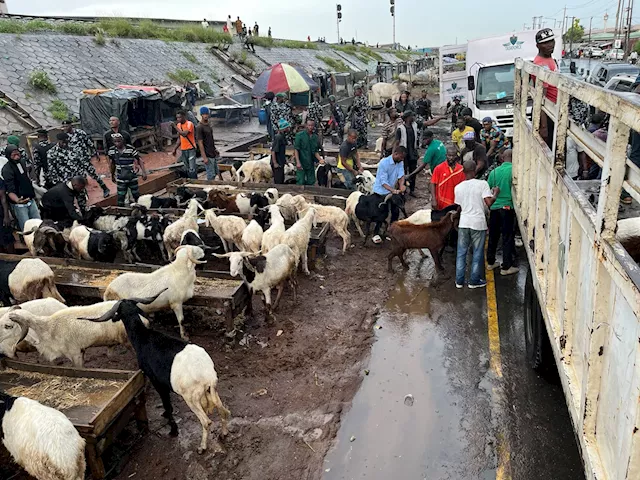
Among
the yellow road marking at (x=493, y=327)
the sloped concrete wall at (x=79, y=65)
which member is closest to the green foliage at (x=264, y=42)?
the sloped concrete wall at (x=79, y=65)

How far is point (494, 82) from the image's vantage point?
52.3ft

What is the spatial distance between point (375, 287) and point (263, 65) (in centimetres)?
3534

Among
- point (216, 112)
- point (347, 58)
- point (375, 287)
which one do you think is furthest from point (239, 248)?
point (347, 58)

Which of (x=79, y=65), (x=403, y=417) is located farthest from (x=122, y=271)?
(x=79, y=65)

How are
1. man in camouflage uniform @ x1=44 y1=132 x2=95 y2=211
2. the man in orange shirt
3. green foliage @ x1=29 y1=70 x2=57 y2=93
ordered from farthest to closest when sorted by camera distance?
green foliage @ x1=29 y1=70 x2=57 y2=93
the man in orange shirt
man in camouflage uniform @ x1=44 y1=132 x2=95 y2=211

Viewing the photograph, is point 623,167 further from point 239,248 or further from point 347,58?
point 347,58

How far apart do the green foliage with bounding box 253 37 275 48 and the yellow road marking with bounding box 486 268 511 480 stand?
39.5 meters

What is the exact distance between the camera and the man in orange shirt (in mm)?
12938

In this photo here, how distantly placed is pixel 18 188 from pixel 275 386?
6.64 meters

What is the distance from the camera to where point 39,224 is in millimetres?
8820

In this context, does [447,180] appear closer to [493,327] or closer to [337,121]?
[493,327]

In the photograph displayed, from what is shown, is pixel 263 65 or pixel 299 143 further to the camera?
pixel 263 65

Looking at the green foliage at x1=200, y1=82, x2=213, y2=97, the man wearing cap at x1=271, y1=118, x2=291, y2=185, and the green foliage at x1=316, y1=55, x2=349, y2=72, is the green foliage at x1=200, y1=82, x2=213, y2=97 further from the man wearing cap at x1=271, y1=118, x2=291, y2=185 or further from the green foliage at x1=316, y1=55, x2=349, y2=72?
the man wearing cap at x1=271, y1=118, x2=291, y2=185

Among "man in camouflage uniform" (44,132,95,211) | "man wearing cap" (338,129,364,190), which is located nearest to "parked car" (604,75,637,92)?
"man wearing cap" (338,129,364,190)
